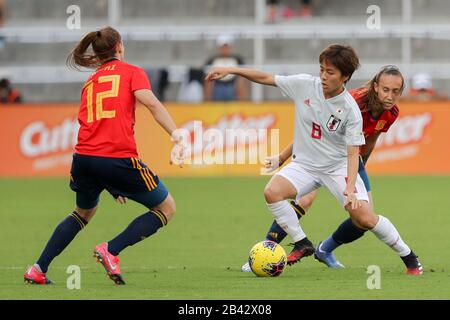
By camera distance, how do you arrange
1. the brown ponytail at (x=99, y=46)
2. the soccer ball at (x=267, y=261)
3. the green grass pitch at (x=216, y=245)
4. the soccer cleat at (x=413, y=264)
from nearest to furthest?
the green grass pitch at (x=216, y=245) < the brown ponytail at (x=99, y=46) < the soccer ball at (x=267, y=261) < the soccer cleat at (x=413, y=264)

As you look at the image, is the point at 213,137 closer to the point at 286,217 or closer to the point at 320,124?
the point at 286,217

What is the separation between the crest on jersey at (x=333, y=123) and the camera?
951cm

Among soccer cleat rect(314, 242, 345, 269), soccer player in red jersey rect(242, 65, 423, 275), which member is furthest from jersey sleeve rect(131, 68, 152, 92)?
soccer cleat rect(314, 242, 345, 269)

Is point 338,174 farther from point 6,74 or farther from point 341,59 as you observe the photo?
point 6,74

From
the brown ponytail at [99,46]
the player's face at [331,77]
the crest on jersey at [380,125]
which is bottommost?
the crest on jersey at [380,125]

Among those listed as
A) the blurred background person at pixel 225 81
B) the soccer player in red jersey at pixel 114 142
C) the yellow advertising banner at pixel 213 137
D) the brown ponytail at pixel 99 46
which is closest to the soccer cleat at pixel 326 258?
the soccer player in red jersey at pixel 114 142

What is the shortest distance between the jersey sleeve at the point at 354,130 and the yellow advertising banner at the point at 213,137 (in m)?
12.3

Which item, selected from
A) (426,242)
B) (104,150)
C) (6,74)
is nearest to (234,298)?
(104,150)

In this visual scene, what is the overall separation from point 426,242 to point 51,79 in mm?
15623

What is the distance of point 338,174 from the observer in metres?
9.79

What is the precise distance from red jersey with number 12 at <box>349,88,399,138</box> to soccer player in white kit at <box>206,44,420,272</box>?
408mm

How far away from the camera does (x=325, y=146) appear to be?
9.75 metres

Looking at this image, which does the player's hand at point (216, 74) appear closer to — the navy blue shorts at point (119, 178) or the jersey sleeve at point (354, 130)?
the navy blue shorts at point (119, 178)
